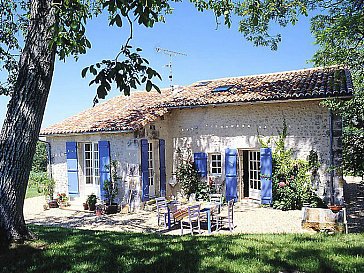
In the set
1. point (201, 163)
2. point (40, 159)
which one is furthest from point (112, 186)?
point (40, 159)

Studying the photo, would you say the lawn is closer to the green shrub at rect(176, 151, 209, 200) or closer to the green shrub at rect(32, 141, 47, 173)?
the green shrub at rect(176, 151, 209, 200)

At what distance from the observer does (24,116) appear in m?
4.50

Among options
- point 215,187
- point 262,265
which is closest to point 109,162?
point 215,187

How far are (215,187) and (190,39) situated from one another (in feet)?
18.6

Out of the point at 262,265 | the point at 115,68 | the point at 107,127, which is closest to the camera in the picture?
the point at 115,68

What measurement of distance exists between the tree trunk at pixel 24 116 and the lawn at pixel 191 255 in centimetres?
58

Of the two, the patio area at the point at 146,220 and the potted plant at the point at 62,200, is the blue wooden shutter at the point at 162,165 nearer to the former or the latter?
the patio area at the point at 146,220

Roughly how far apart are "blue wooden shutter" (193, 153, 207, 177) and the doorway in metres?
1.35

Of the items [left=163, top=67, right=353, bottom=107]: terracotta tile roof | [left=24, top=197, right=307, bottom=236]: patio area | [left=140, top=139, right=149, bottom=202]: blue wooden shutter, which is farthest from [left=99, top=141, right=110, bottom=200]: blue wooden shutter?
[left=163, top=67, right=353, bottom=107]: terracotta tile roof

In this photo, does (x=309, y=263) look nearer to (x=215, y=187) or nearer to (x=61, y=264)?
(x=61, y=264)

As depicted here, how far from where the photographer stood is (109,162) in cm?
1284

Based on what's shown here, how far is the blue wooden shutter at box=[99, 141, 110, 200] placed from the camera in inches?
506

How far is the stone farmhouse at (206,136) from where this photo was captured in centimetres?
1142

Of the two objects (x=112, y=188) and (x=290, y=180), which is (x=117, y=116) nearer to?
(x=112, y=188)
